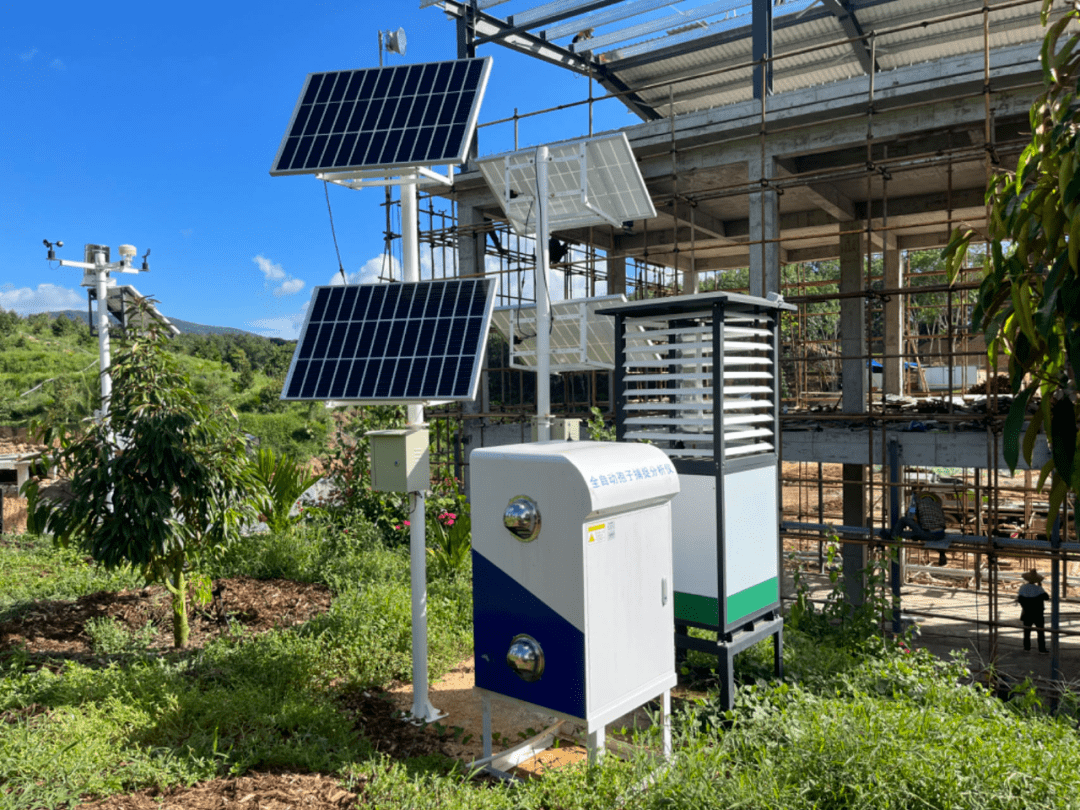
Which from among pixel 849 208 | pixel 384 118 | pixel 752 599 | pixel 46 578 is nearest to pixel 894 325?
pixel 849 208

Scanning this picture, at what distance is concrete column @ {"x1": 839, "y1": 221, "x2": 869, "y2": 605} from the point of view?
39.9ft

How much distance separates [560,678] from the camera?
4.45 meters

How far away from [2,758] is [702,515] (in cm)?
419

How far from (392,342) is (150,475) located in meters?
2.44

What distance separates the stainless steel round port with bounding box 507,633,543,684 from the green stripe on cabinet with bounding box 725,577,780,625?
1326 millimetres

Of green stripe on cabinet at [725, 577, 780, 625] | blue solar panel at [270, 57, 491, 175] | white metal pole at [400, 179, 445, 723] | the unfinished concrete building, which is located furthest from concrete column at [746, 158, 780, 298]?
white metal pole at [400, 179, 445, 723]

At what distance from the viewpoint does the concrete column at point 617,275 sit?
1697 centimetres

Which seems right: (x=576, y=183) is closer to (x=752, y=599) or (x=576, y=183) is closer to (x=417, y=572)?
(x=417, y=572)

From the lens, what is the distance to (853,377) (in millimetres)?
12297

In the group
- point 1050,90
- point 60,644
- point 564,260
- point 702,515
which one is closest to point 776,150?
point 564,260

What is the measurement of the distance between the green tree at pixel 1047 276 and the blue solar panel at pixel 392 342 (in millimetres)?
3172

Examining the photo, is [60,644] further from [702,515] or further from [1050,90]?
[1050,90]

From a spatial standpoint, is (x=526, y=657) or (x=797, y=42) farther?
(x=797, y=42)

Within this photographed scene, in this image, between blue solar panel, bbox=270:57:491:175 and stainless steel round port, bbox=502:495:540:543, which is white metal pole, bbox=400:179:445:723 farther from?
stainless steel round port, bbox=502:495:540:543
